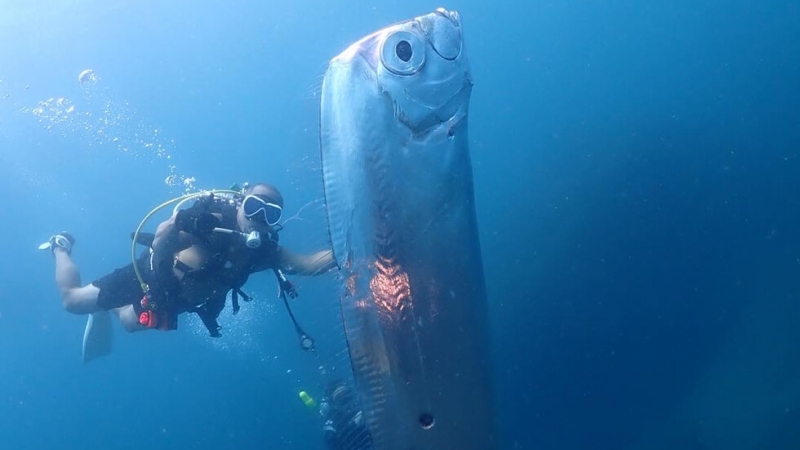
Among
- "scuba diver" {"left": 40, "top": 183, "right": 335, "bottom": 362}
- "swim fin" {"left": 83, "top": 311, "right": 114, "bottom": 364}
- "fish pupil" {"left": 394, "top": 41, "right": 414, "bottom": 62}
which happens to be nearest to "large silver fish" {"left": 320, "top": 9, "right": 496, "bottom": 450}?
"fish pupil" {"left": 394, "top": 41, "right": 414, "bottom": 62}

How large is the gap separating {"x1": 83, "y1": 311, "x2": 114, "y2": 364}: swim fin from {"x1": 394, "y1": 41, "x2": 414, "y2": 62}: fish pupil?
9.35 metres

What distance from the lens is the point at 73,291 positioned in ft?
24.6

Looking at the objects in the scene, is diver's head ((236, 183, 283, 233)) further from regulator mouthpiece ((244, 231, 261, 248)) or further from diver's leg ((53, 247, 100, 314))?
diver's leg ((53, 247, 100, 314))

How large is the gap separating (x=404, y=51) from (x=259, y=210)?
352 centimetres

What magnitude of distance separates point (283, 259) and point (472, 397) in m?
3.78

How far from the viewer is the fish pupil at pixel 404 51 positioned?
64.8 inches

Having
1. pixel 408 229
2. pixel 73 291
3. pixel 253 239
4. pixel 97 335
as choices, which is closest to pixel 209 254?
pixel 253 239

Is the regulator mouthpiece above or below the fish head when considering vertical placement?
below

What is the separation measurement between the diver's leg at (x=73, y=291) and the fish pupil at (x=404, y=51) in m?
6.71

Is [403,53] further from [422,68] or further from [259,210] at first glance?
[259,210]

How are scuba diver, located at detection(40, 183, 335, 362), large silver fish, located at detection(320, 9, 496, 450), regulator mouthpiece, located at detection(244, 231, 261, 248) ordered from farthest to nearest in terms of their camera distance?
scuba diver, located at detection(40, 183, 335, 362) < regulator mouthpiece, located at detection(244, 231, 261, 248) < large silver fish, located at detection(320, 9, 496, 450)

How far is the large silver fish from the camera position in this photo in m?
1.60

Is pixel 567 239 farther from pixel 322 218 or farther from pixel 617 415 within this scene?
pixel 322 218

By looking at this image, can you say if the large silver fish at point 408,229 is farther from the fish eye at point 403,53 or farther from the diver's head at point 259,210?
the diver's head at point 259,210
